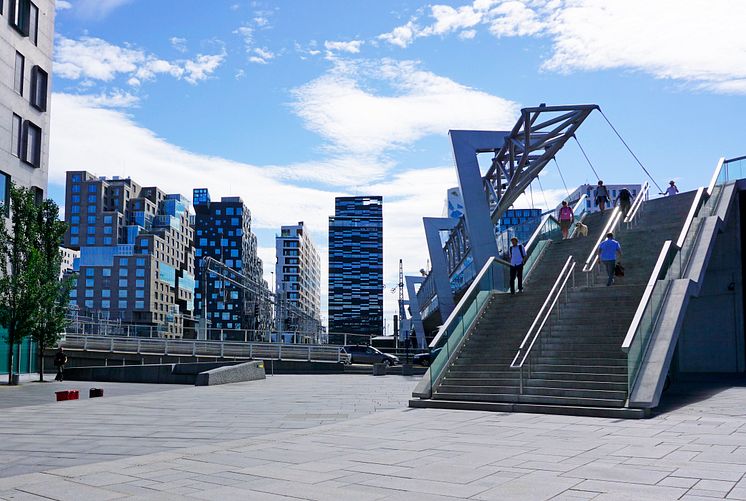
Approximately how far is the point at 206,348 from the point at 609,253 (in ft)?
89.2

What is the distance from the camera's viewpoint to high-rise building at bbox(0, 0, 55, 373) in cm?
3297

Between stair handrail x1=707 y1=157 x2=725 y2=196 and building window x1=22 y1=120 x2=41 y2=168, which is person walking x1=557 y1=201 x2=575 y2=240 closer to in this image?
stair handrail x1=707 y1=157 x2=725 y2=196

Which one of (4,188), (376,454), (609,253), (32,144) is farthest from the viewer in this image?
(32,144)

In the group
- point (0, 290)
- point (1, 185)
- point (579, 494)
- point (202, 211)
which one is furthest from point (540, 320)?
point (202, 211)

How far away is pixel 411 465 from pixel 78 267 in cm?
14219

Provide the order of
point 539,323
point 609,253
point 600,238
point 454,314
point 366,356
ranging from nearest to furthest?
point 539,323, point 454,314, point 609,253, point 600,238, point 366,356

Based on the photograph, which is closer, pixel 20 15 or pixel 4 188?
pixel 4 188

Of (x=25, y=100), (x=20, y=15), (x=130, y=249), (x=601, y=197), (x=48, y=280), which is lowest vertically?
(x=48, y=280)

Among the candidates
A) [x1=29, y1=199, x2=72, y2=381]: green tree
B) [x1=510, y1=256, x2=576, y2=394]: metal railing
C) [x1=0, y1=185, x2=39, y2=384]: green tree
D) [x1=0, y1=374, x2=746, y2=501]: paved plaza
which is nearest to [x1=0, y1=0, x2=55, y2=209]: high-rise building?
[x1=0, y1=185, x2=39, y2=384]: green tree

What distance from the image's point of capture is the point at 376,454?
9.30 meters

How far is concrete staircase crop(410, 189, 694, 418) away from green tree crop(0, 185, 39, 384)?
19.7 m

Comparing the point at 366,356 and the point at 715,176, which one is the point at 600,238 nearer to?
the point at 715,176

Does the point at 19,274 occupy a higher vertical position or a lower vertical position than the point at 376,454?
higher

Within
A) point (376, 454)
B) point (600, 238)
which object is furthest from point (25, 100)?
point (376, 454)
